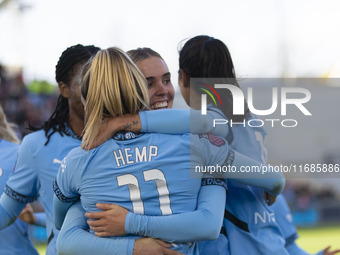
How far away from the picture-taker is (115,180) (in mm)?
2311

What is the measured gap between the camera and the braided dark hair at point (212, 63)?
9.36ft

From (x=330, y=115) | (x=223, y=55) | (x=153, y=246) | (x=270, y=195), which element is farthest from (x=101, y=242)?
(x=330, y=115)

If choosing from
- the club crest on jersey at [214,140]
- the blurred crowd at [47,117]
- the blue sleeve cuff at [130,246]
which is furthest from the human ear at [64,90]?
the blurred crowd at [47,117]

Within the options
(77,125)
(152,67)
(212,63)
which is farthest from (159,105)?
(77,125)

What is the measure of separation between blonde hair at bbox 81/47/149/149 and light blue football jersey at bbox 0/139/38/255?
1526mm

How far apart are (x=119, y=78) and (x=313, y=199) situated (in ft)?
71.6

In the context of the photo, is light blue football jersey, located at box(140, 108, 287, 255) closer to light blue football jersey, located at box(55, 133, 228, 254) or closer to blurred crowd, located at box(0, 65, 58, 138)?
light blue football jersey, located at box(55, 133, 228, 254)

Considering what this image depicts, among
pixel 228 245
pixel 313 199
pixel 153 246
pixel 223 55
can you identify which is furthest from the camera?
pixel 313 199

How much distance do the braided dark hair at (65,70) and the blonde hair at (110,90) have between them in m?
0.94

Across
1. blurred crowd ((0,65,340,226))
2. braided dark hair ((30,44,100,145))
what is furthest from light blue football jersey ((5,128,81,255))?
blurred crowd ((0,65,340,226))

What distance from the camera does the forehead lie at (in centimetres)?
307

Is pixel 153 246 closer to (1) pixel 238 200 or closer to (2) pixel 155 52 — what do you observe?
(1) pixel 238 200

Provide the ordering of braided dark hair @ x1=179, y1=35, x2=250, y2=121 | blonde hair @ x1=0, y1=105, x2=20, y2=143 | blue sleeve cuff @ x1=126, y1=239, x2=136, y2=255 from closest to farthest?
blue sleeve cuff @ x1=126, y1=239, x2=136, y2=255
braided dark hair @ x1=179, y1=35, x2=250, y2=121
blonde hair @ x1=0, y1=105, x2=20, y2=143

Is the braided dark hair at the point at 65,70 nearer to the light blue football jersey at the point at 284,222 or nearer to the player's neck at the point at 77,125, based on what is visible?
the player's neck at the point at 77,125
